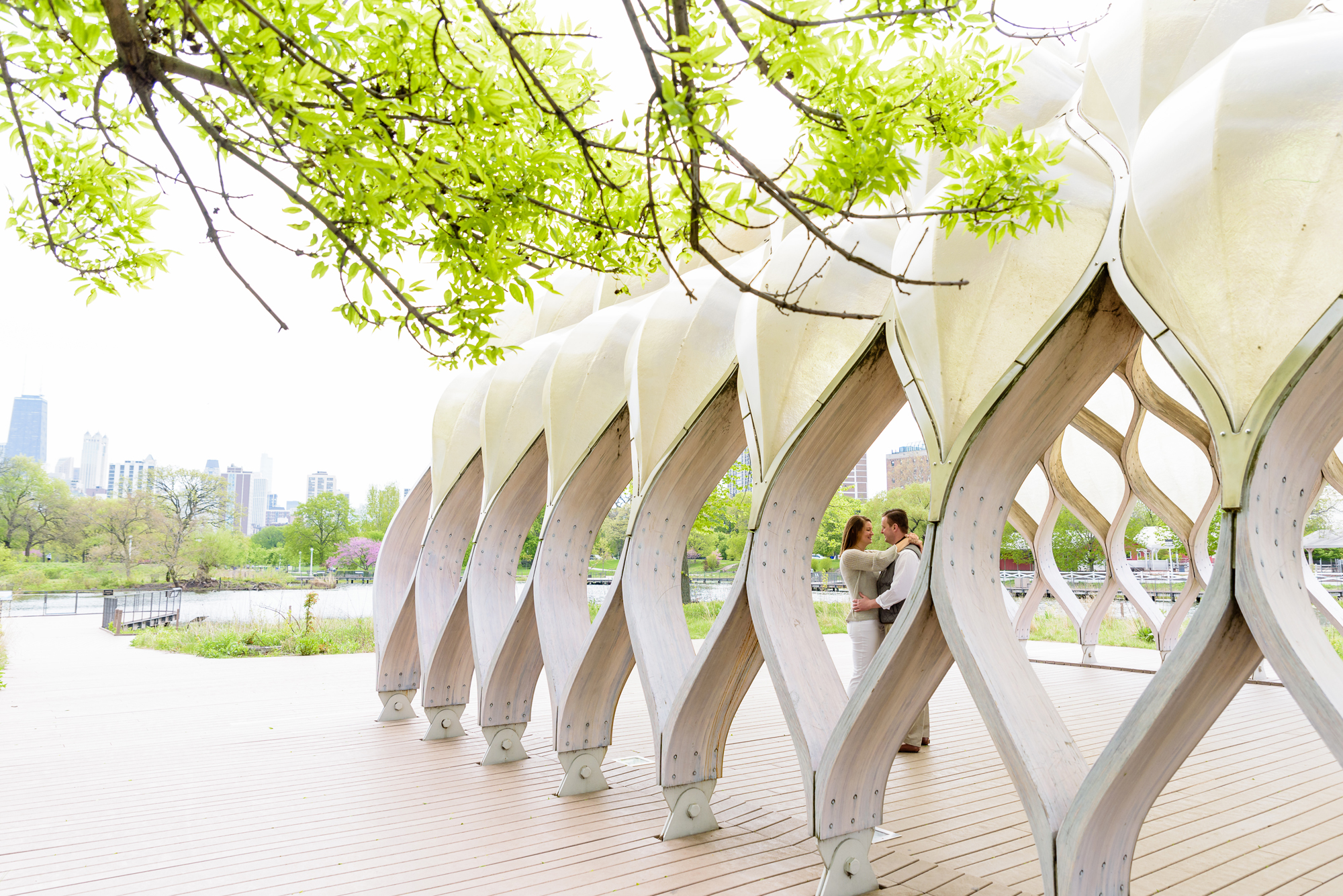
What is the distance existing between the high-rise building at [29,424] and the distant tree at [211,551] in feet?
386

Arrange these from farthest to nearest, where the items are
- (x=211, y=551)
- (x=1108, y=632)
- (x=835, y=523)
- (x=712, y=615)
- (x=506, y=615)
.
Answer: (x=211, y=551) < (x=835, y=523) < (x=712, y=615) < (x=1108, y=632) < (x=506, y=615)

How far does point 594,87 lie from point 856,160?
1.37 m

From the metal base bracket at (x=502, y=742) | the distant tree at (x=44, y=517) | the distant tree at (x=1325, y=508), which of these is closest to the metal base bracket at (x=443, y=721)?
the metal base bracket at (x=502, y=742)

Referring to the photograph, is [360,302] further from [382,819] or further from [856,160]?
[382,819]

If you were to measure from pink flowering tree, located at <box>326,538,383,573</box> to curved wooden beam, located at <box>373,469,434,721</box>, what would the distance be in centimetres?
2516

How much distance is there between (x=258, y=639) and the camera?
47.2 feet

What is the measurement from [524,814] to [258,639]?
11.5 m

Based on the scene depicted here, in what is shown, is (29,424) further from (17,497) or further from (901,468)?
(901,468)

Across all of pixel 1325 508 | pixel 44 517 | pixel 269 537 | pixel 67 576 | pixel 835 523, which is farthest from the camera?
pixel 269 537

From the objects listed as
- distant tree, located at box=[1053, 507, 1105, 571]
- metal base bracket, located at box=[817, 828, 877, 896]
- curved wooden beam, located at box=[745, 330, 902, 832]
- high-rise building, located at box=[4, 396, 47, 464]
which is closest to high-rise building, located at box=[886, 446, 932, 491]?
distant tree, located at box=[1053, 507, 1105, 571]

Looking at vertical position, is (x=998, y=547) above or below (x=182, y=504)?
below

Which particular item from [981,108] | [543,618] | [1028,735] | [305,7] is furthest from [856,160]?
[543,618]

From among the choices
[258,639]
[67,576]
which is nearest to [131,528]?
[67,576]

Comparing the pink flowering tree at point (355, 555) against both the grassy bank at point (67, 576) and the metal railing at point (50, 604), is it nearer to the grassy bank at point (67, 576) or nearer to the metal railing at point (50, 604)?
the grassy bank at point (67, 576)
